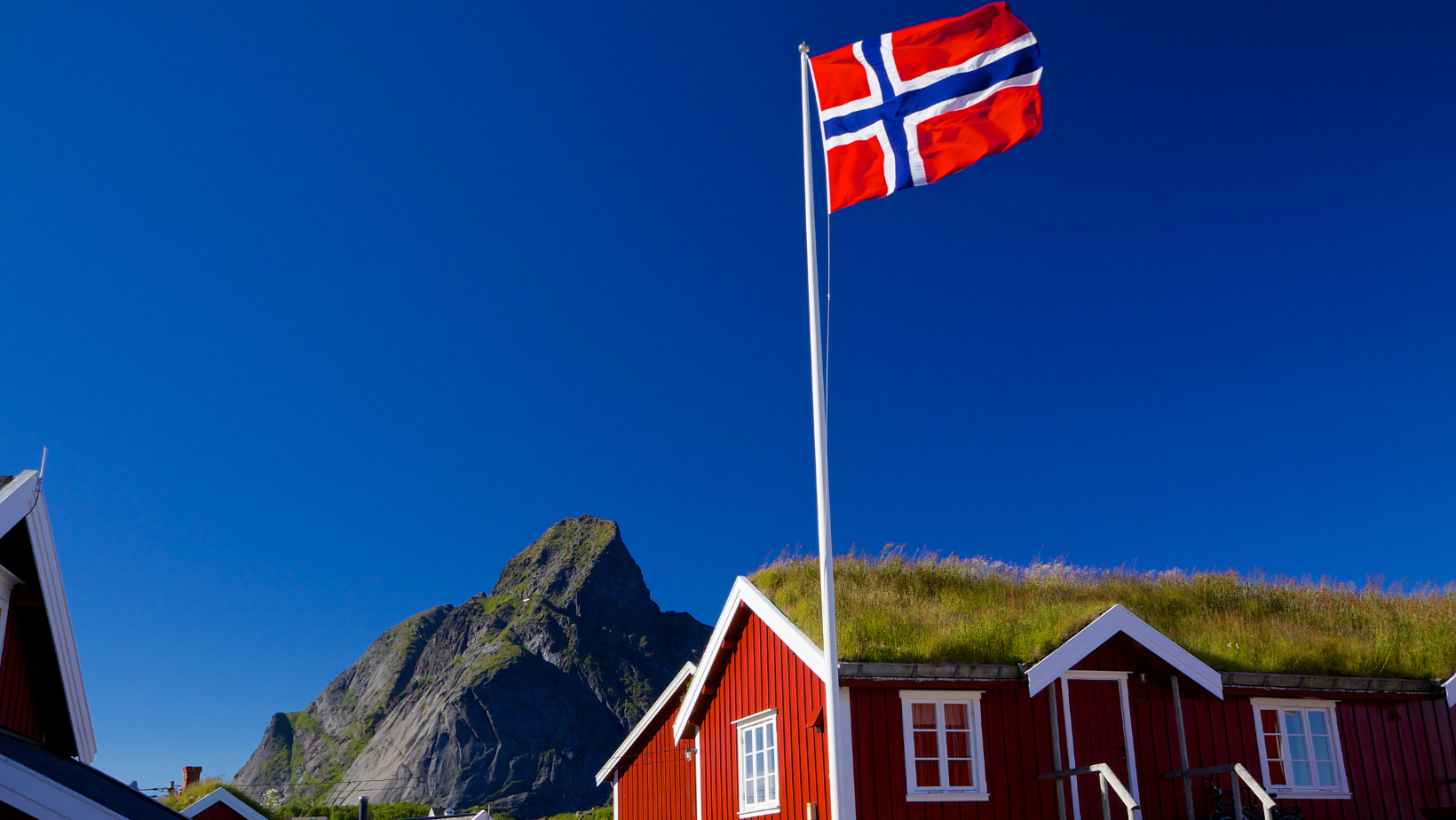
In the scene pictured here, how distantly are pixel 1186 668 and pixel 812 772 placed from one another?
598cm

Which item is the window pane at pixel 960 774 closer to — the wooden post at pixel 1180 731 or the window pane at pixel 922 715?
the window pane at pixel 922 715

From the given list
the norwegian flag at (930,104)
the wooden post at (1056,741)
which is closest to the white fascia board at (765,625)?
the wooden post at (1056,741)

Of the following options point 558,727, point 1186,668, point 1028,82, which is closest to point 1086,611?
point 1186,668

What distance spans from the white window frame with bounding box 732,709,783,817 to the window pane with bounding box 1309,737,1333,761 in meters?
8.86

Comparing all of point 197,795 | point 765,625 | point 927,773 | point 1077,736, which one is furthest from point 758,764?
point 197,795

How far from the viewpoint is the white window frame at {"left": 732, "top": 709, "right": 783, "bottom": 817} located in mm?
16266

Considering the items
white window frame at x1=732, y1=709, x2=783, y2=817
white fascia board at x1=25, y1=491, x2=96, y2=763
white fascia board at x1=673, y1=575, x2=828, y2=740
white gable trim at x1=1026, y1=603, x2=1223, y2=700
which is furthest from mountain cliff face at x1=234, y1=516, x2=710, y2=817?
white gable trim at x1=1026, y1=603, x2=1223, y2=700

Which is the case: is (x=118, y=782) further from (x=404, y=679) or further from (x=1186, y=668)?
(x=404, y=679)

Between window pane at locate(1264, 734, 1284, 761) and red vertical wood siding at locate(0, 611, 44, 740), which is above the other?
red vertical wood siding at locate(0, 611, 44, 740)

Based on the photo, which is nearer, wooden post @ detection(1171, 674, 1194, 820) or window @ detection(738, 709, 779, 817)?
wooden post @ detection(1171, 674, 1194, 820)

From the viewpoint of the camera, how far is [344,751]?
157 m

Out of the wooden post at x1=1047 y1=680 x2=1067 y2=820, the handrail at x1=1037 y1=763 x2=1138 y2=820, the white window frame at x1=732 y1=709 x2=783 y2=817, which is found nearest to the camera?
the handrail at x1=1037 y1=763 x2=1138 y2=820

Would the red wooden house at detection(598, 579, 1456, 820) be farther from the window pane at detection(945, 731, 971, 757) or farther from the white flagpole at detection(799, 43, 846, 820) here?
the white flagpole at detection(799, 43, 846, 820)

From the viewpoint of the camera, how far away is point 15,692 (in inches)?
466
